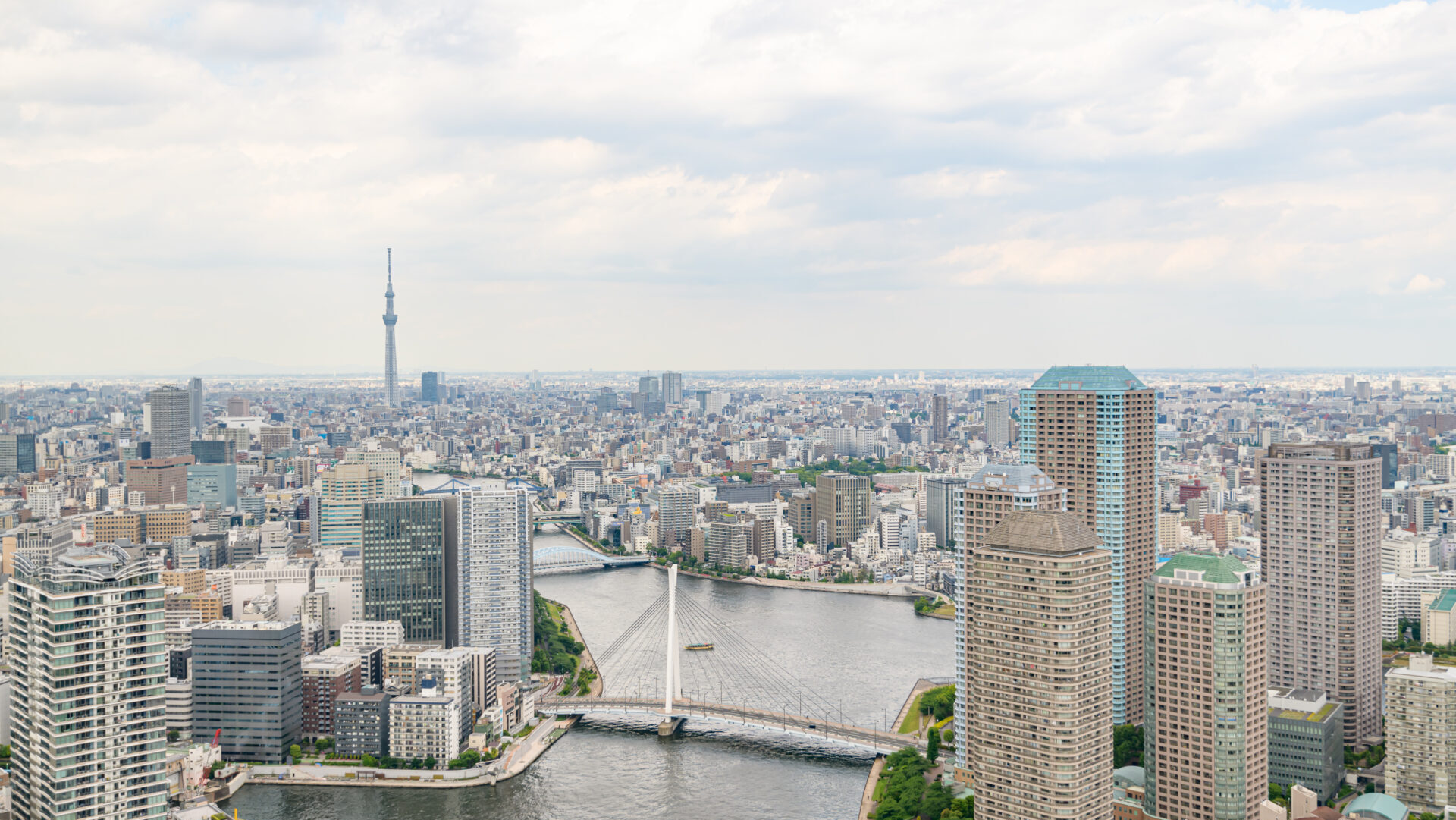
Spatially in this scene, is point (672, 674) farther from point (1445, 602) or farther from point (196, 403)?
point (196, 403)

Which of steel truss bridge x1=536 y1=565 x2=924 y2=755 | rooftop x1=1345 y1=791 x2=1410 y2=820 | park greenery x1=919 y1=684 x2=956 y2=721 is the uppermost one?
rooftop x1=1345 y1=791 x2=1410 y2=820

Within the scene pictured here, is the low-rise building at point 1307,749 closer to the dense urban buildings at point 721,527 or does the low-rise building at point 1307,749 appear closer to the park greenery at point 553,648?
the dense urban buildings at point 721,527

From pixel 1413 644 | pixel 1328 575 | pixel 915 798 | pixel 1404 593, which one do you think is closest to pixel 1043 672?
pixel 915 798

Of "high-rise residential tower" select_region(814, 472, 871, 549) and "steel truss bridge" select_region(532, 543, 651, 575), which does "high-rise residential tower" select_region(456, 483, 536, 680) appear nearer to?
"steel truss bridge" select_region(532, 543, 651, 575)

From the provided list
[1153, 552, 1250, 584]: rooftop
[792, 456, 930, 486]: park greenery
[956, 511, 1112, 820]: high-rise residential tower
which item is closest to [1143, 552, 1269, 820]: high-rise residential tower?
[1153, 552, 1250, 584]: rooftop

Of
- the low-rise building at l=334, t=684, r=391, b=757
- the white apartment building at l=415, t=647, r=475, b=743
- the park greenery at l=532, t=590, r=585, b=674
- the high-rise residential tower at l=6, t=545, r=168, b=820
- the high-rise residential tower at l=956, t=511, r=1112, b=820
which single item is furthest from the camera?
the park greenery at l=532, t=590, r=585, b=674
